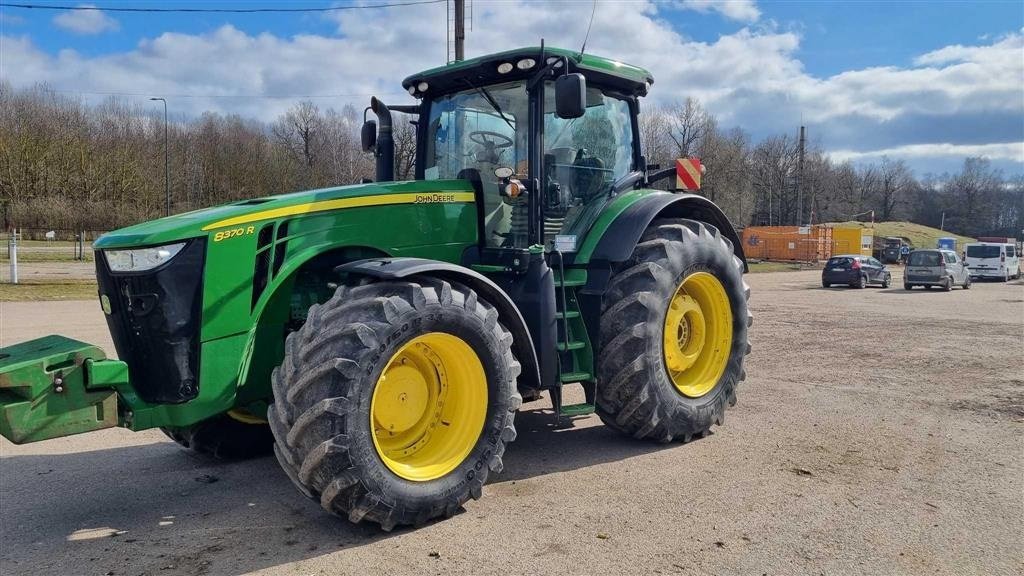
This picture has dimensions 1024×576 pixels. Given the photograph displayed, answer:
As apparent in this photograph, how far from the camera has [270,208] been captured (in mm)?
4188

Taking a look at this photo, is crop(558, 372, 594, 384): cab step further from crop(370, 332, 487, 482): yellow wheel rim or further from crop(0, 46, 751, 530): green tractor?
crop(370, 332, 487, 482): yellow wheel rim

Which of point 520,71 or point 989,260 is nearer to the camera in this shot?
point 520,71

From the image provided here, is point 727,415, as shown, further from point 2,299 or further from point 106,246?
point 2,299

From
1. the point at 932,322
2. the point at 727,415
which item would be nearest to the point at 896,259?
the point at 932,322

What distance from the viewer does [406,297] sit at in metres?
3.91

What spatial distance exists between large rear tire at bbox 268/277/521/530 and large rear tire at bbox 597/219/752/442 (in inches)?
46.3

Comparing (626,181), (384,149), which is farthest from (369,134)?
(626,181)

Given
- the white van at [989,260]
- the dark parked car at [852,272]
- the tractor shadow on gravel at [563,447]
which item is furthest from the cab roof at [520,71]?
the white van at [989,260]

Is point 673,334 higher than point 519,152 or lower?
lower

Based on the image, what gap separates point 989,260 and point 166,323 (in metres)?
36.5

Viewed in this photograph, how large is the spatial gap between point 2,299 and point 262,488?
592 inches

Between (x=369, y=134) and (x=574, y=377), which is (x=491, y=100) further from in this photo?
(x=574, y=377)

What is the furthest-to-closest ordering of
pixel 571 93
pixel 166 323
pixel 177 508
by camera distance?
pixel 571 93 → pixel 177 508 → pixel 166 323

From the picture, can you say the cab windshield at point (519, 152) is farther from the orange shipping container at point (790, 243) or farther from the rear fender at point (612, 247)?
the orange shipping container at point (790, 243)
